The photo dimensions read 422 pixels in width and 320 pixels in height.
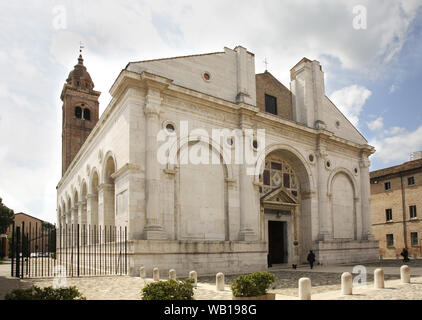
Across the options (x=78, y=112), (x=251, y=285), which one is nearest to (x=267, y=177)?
(x=251, y=285)

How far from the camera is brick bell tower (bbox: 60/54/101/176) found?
4031 centimetres

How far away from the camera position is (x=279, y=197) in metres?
22.5

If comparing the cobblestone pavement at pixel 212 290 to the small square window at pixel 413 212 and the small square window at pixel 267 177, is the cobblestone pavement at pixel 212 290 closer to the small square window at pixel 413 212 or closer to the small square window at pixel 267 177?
the small square window at pixel 267 177

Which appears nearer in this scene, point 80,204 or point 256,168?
point 256,168

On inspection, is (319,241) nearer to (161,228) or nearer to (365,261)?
(365,261)

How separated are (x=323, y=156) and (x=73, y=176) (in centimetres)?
2066

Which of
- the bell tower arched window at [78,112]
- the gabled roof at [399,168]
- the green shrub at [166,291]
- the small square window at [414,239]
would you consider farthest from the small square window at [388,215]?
the bell tower arched window at [78,112]

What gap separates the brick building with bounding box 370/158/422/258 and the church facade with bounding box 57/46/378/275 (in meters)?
9.14

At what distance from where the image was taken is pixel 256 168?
19984mm

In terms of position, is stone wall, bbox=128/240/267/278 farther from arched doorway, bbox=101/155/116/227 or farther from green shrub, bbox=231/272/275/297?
green shrub, bbox=231/272/275/297

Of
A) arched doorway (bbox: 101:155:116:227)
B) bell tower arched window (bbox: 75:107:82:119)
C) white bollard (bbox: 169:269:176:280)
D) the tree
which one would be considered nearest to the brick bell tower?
bell tower arched window (bbox: 75:107:82:119)

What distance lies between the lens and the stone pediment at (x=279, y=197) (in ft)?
70.5
